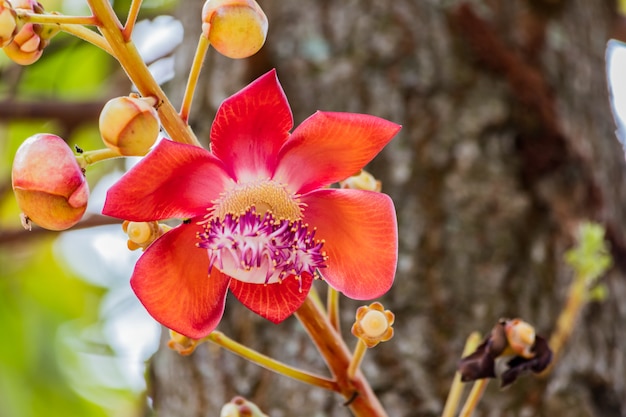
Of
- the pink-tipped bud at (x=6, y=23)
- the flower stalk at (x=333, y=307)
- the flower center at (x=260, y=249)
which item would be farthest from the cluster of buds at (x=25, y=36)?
the flower stalk at (x=333, y=307)

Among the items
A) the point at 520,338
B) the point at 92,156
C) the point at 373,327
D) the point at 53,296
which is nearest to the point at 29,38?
the point at 92,156

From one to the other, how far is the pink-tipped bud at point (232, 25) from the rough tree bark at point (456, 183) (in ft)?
2.57

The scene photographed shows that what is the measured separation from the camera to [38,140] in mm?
568

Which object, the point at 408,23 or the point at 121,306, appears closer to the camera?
the point at 408,23

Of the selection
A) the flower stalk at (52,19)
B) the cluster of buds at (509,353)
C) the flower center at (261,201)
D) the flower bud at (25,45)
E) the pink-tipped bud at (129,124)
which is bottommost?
the cluster of buds at (509,353)

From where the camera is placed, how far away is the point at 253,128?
68 cm

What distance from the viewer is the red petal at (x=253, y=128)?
0.64 m

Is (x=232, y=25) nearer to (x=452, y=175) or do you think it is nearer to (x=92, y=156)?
(x=92, y=156)

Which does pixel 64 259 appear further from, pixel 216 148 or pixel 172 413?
pixel 216 148

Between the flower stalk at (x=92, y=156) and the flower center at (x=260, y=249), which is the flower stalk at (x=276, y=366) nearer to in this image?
the flower center at (x=260, y=249)

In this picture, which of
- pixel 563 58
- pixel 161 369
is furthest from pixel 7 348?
pixel 563 58

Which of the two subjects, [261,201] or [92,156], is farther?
[261,201]

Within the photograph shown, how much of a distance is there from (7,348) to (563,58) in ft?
5.46

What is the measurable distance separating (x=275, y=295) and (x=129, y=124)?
0.22m
